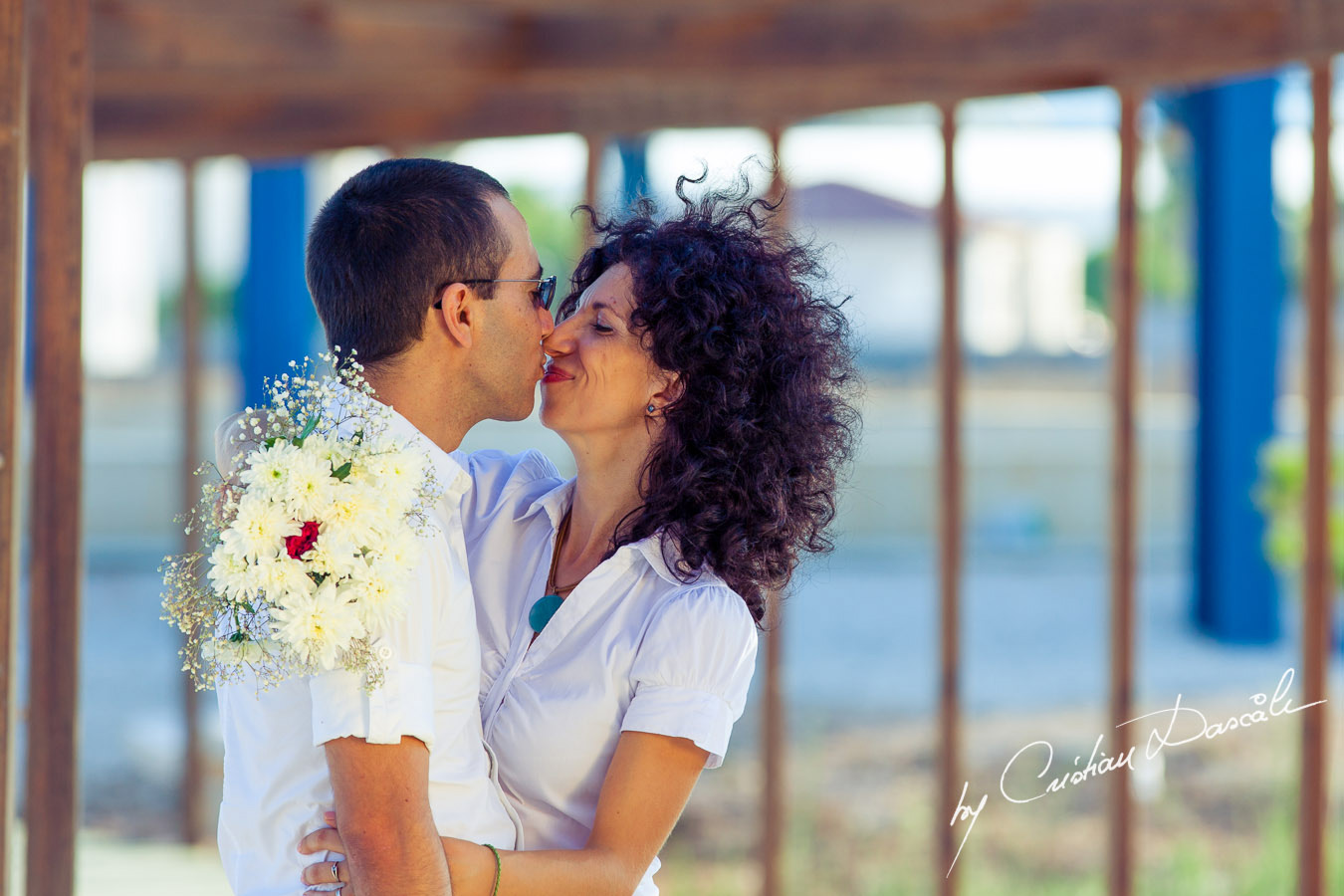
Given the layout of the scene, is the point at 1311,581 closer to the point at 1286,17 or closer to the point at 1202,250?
the point at 1286,17

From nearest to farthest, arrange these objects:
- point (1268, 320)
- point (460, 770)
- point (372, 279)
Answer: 1. point (460, 770)
2. point (372, 279)
3. point (1268, 320)

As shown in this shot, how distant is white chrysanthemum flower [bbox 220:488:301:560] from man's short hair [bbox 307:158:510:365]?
411 millimetres

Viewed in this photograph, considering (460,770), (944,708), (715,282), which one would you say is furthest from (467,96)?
(460,770)

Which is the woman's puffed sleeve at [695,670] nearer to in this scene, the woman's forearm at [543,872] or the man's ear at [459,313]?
the woman's forearm at [543,872]

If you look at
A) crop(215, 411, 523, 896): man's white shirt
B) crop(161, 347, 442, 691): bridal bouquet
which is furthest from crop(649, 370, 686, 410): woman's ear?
crop(161, 347, 442, 691): bridal bouquet

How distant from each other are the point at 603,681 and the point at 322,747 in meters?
0.39

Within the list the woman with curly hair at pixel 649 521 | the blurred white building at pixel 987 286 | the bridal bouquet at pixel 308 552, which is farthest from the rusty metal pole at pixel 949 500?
the blurred white building at pixel 987 286

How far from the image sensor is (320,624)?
1.57 meters

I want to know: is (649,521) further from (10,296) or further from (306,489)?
(10,296)

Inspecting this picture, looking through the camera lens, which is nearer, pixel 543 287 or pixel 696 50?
pixel 543 287

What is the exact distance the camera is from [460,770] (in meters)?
1.81

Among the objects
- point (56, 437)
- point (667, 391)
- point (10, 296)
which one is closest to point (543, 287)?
point (667, 391)

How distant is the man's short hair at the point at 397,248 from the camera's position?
76.8 inches

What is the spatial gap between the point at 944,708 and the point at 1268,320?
23.8 ft
